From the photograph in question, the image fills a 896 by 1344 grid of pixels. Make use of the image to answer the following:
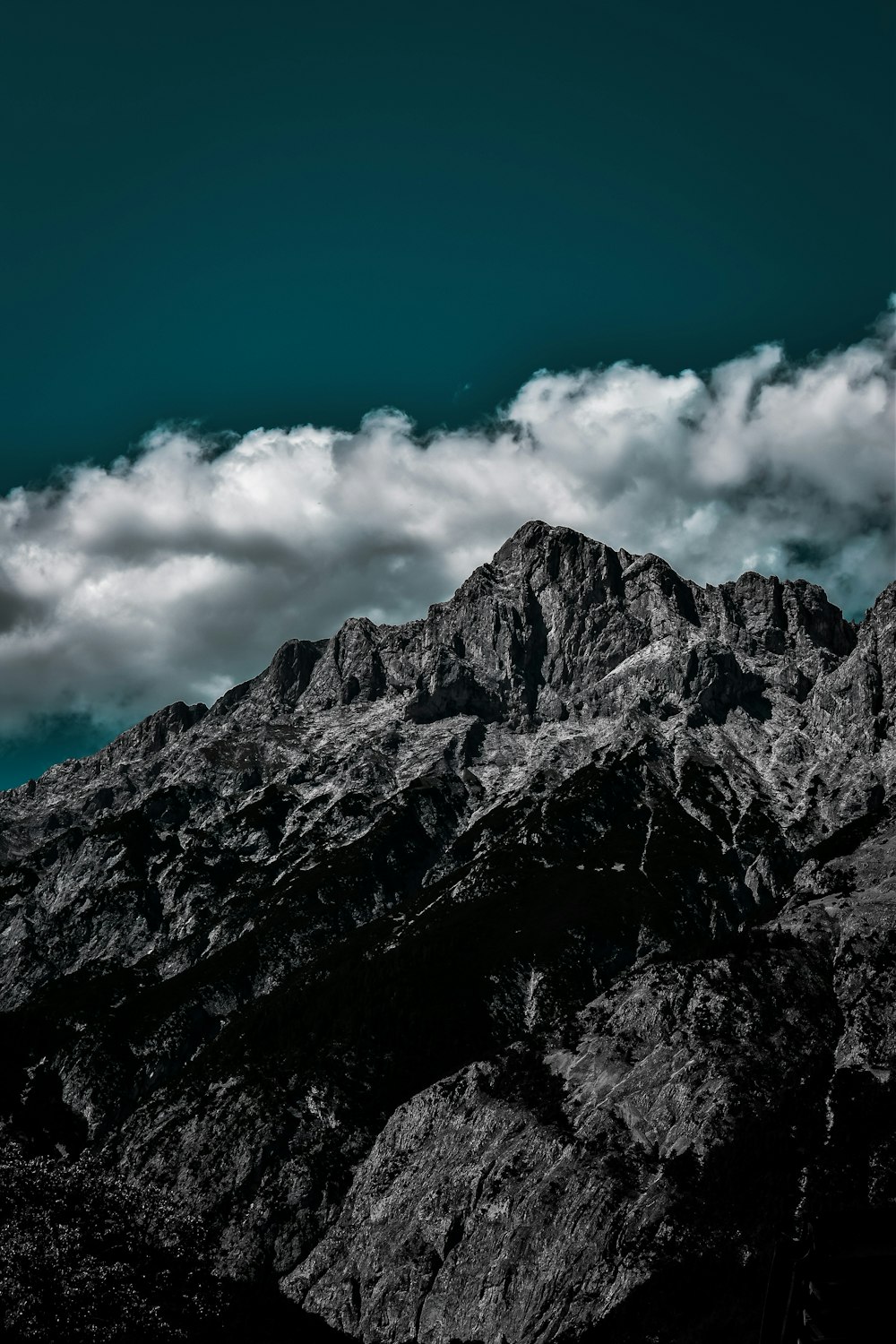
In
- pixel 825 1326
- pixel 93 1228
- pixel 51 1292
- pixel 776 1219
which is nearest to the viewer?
pixel 825 1326

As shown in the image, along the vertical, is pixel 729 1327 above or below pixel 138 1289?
below

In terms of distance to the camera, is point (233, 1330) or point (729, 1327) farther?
point (233, 1330)

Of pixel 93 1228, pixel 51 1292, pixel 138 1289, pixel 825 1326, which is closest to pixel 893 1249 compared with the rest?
pixel 825 1326

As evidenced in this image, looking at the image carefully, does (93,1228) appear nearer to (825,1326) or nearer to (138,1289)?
(138,1289)

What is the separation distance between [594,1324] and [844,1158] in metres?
49.3

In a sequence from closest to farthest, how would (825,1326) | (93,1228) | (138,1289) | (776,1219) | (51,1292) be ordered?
(825,1326)
(51,1292)
(138,1289)
(93,1228)
(776,1219)

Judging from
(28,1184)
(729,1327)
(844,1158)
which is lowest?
(729,1327)

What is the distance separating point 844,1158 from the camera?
7790 inches

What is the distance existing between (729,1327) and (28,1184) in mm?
110029

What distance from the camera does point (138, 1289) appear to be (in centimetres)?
16900

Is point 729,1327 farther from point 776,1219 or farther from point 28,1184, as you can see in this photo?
point 28,1184

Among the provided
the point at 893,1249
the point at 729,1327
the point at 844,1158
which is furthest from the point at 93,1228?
the point at 893,1249

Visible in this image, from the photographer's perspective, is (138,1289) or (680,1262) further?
(680,1262)

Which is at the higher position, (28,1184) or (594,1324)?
(28,1184)
